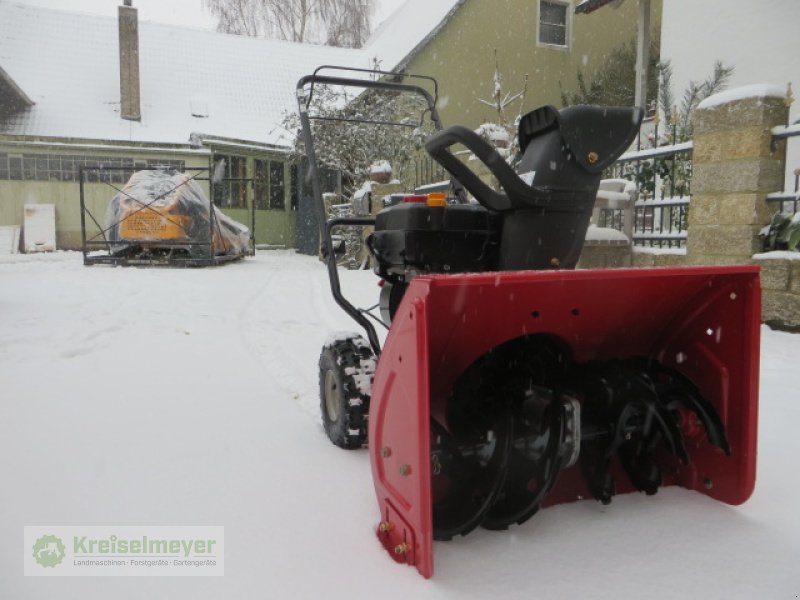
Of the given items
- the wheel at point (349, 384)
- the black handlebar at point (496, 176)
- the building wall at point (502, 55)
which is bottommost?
the wheel at point (349, 384)

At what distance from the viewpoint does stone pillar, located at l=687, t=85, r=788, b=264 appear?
4.27 meters

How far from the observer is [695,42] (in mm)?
10727

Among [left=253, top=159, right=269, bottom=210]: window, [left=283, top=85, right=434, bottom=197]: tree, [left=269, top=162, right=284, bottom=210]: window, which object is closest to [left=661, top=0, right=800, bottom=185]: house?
[left=283, top=85, right=434, bottom=197]: tree

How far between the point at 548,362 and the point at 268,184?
1610 cm

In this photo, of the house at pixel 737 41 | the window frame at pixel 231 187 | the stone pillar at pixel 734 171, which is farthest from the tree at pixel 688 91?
the window frame at pixel 231 187

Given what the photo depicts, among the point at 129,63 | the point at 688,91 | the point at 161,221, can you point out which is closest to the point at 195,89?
the point at 129,63

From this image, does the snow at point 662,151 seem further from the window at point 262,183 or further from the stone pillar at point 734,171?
the window at point 262,183

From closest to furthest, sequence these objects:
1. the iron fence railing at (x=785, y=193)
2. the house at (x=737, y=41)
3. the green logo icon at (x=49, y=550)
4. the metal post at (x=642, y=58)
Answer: the green logo icon at (x=49, y=550), the iron fence railing at (x=785, y=193), the house at (x=737, y=41), the metal post at (x=642, y=58)

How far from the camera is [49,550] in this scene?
62.4 inches

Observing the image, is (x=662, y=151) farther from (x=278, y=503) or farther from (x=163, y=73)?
(x=163, y=73)

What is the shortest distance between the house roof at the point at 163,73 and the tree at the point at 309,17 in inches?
256

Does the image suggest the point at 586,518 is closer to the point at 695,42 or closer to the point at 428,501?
the point at 428,501

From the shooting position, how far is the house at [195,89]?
1440 cm

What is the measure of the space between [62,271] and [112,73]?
35.5ft
